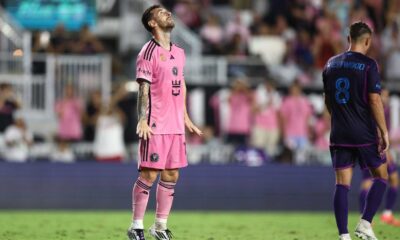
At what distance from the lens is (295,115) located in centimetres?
2264

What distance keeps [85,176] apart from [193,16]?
7.24 m

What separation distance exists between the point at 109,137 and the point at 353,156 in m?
9.04

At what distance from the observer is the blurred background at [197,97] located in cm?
2052

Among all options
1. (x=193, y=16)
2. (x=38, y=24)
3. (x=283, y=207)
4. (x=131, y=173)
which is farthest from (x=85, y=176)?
(x=193, y=16)

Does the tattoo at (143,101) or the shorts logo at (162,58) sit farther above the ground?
the shorts logo at (162,58)

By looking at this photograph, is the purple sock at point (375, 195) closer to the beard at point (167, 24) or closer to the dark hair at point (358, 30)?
the dark hair at point (358, 30)

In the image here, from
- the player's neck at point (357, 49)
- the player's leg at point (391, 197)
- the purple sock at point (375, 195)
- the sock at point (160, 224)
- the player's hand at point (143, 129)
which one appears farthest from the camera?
the player's leg at point (391, 197)

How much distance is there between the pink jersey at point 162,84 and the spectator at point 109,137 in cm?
874

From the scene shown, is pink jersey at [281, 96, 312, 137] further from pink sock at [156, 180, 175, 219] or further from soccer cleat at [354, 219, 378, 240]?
pink sock at [156, 180, 175, 219]

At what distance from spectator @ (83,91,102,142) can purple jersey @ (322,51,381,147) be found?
33.1 ft

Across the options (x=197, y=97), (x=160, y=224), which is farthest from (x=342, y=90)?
(x=197, y=97)

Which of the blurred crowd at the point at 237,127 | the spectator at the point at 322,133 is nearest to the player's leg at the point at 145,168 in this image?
the blurred crowd at the point at 237,127

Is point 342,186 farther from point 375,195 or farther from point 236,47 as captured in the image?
point 236,47

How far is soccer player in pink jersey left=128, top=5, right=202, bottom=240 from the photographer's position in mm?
12438
